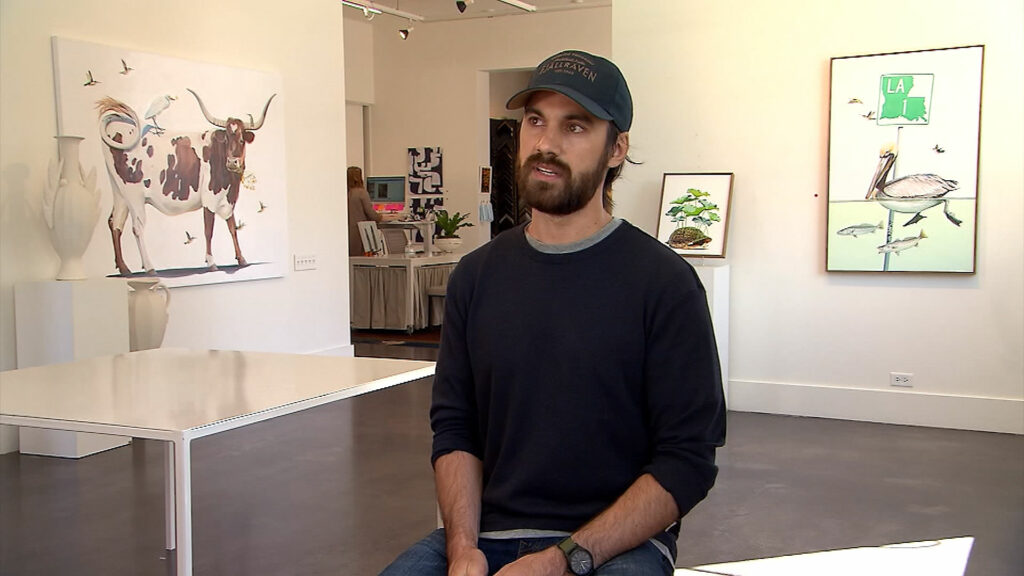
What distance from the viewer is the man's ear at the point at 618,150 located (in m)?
1.93

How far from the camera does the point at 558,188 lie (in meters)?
1.86

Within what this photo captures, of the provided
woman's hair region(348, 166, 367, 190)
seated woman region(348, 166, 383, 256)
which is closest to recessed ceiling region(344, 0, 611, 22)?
woman's hair region(348, 166, 367, 190)

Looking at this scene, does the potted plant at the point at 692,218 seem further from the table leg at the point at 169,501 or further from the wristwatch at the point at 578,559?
the wristwatch at the point at 578,559

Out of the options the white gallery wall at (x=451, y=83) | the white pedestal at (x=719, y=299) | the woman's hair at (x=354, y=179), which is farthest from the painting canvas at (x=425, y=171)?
the white pedestal at (x=719, y=299)

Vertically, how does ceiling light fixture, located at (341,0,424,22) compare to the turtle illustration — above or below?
above

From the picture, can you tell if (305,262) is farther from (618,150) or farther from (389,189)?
(618,150)

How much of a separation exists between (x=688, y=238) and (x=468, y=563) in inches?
198

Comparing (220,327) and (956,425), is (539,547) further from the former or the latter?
(220,327)

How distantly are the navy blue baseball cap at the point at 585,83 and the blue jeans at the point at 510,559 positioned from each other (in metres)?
0.76

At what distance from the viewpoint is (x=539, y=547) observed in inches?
71.4

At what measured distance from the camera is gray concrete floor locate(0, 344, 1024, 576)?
3859 mm

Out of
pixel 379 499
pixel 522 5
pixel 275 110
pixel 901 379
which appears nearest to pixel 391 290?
pixel 275 110

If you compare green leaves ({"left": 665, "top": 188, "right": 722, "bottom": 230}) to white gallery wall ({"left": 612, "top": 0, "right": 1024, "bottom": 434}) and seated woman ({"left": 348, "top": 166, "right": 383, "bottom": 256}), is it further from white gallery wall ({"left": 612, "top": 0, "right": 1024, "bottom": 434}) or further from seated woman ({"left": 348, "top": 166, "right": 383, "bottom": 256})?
seated woman ({"left": 348, "top": 166, "right": 383, "bottom": 256})

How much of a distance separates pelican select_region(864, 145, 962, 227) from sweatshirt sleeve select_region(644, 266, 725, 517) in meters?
4.64
